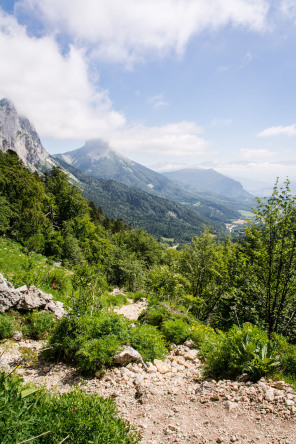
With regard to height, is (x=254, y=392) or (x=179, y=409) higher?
(x=254, y=392)

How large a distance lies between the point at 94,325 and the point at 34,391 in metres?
2.90

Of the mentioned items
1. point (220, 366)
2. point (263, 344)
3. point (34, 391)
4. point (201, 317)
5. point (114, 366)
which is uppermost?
point (34, 391)

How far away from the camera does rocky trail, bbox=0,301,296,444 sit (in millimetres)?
3900

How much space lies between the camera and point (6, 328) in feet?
23.5

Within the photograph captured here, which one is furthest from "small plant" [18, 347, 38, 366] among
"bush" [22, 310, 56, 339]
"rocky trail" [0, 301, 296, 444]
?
"bush" [22, 310, 56, 339]

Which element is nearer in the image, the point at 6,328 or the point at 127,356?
the point at 127,356

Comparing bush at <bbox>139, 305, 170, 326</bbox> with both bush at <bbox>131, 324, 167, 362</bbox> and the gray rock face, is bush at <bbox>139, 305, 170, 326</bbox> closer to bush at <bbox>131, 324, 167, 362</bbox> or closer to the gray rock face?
bush at <bbox>131, 324, 167, 362</bbox>

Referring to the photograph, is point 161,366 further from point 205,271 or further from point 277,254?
point 205,271

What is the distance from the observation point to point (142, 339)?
7.22 m

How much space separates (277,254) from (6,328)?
447 inches

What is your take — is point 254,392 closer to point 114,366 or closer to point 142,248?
point 114,366

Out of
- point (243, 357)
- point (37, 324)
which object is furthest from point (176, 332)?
point (37, 324)

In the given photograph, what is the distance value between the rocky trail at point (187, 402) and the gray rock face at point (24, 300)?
198cm

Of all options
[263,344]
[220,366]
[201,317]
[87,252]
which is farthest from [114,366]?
[87,252]
